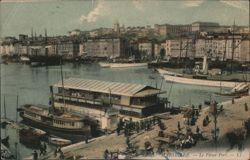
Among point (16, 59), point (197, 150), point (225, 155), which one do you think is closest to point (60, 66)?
point (16, 59)

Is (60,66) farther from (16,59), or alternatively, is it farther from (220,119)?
(220,119)

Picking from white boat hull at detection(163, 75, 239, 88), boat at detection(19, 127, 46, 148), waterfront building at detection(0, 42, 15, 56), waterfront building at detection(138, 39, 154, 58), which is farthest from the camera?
white boat hull at detection(163, 75, 239, 88)

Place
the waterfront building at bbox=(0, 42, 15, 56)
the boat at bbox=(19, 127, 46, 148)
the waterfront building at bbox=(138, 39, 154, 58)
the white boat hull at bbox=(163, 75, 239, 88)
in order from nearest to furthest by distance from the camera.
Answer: the waterfront building at bbox=(0, 42, 15, 56), the boat at bbox=(19, 127, 46, 148), the waterfront building at bbox=(138, 39, 154, 58), the white boat hull at bbox=(163, 75, 239, 88)

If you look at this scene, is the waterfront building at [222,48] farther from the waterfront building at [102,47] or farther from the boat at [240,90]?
the waterfront building at [102,47]

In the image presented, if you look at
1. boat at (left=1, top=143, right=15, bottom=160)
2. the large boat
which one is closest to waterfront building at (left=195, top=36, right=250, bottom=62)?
the large boat

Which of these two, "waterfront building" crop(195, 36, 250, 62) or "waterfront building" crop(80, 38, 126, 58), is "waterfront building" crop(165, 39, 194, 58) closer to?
"waterfront building" crop(195, 36, 250, 62)

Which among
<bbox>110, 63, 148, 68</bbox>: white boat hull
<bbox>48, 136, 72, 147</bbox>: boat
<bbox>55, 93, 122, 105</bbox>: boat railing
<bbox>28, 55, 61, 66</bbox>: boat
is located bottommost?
<bbox>48, 136, 72, 147</bbox>: boat

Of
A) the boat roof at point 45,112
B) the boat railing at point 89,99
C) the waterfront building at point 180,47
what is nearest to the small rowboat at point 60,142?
the boat roof at point 45,112
